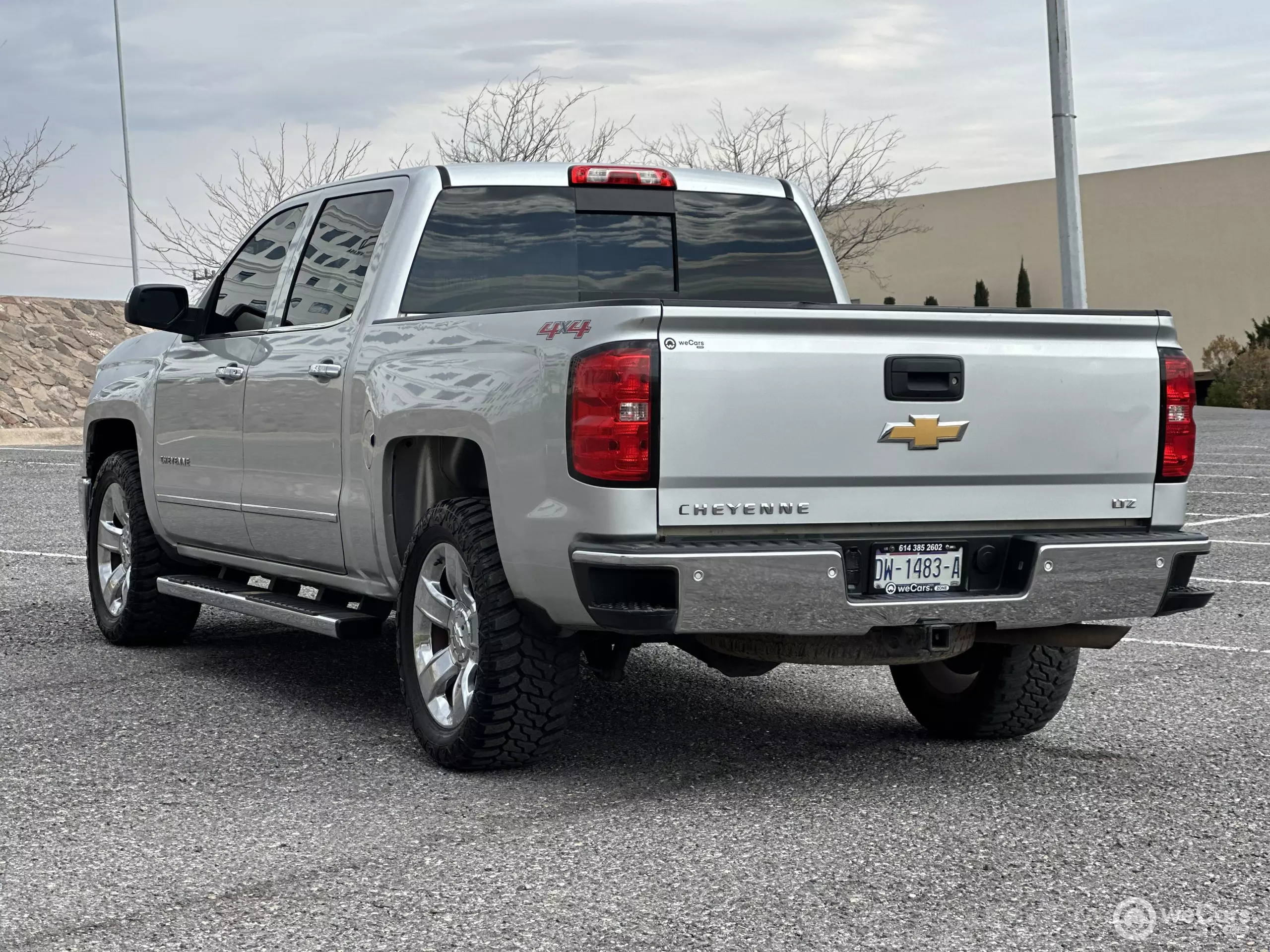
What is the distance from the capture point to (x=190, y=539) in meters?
7.61

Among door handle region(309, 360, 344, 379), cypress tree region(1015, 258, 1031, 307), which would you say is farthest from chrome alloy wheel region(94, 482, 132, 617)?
cypress tree region(1015, 258, 1031, 307)

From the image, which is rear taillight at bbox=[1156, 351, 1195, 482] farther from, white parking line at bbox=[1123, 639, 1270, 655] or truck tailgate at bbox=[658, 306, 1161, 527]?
white parking line at bbox=[1123, 639, 1270, 655]

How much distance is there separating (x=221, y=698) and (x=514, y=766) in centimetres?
188

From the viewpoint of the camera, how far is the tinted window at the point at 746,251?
6.85 m

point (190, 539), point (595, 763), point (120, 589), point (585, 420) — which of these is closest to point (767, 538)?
point (585, 420)

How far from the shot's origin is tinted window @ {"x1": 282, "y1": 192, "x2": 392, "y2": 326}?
21.4 ft

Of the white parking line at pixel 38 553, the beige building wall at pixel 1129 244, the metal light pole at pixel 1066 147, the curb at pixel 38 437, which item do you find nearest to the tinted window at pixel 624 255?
Result: the white parking line at pixel 38 553

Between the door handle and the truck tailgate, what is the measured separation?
6.31 ft

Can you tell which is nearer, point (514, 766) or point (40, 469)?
point (514, 766)

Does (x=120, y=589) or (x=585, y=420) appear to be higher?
(x=585, y=420)

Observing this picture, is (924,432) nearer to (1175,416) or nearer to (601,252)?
(1175,416)

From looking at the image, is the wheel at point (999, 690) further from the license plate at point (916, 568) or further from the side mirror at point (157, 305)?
the side mirror at point (157, 305)

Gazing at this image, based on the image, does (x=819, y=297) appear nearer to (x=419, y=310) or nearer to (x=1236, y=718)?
(x=419, y=310)

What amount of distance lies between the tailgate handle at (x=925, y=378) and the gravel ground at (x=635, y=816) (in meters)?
1.28
